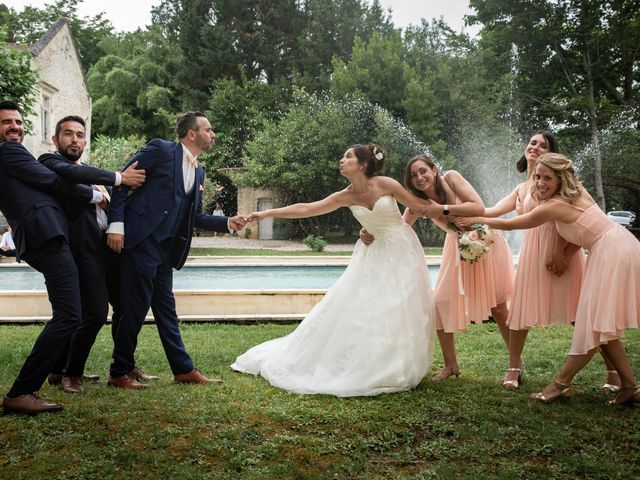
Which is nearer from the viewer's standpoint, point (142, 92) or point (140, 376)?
point (140, 376)

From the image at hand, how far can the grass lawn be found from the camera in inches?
126

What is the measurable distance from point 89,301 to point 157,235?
0.72 metres

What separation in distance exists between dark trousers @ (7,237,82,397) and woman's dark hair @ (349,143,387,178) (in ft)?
7.84

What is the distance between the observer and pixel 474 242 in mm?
4828

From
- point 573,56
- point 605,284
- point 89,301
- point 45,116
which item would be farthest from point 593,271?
point 573,56

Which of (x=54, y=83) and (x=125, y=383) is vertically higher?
(x=54, y=83)

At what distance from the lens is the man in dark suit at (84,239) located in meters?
4.39

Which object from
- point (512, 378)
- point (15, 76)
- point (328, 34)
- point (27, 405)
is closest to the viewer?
point (27, 405)

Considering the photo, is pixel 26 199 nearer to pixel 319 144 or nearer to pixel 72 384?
pixel 72 384

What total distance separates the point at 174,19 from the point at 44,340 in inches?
1540

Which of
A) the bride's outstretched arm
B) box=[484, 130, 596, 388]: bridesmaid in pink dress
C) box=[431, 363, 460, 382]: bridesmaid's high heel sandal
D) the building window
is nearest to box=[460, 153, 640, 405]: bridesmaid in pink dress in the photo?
box=[484, 130, 596, 388]: bridesmaid in pink dress

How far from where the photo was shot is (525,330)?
4934 millimetres

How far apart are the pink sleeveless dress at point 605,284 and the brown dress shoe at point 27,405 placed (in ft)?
12.2

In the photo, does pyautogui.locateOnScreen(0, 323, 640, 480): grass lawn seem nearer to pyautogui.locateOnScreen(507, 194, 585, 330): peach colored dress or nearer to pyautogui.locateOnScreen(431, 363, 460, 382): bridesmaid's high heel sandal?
pyautogui.locateOnScreen(431, 363, 460, 382): bridesmaid's high heel sandal
